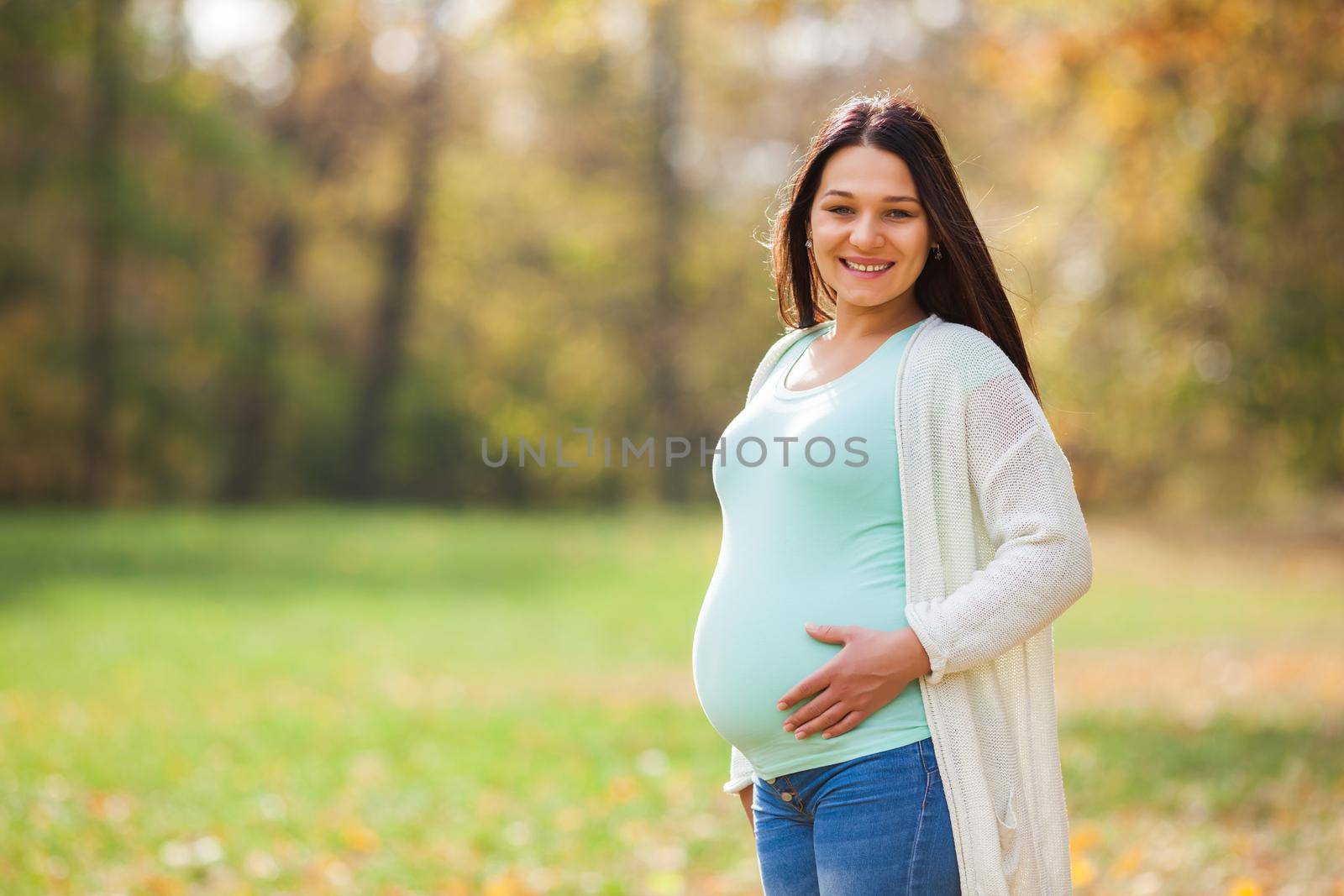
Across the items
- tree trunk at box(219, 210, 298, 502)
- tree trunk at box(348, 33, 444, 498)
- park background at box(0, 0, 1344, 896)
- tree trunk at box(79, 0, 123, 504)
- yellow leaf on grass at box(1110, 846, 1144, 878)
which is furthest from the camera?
tree trunk at box(348, 33, 444, 498)

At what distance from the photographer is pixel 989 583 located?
6.33 ft

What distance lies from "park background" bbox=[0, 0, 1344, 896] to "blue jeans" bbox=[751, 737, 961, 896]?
3.10 ft

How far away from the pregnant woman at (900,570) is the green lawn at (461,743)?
2421mm

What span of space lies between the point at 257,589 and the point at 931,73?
14687 millimetres

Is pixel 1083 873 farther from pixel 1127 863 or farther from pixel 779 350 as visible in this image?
pixel 779 350

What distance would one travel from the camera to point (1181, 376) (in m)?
12.0

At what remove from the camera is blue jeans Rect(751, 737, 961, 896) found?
192 cm

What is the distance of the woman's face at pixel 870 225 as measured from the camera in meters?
2.09

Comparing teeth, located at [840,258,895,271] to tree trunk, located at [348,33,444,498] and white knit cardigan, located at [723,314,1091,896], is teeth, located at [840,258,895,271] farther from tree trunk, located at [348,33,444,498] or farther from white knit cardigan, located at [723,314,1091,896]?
tree trunk, located at [348,33,444,498]

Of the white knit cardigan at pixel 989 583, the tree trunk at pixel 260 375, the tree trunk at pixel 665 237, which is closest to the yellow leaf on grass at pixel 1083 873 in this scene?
the white knit cardigan at pixel 989 583

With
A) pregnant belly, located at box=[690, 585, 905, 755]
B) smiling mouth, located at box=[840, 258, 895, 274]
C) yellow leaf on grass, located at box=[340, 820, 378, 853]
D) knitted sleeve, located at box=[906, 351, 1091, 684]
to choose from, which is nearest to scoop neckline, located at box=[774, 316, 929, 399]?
smiling mouth, located at box=[840, 258, 895, 274]

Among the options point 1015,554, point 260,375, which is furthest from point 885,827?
point 260,375

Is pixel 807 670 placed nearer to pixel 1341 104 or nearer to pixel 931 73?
pixel 1341 104

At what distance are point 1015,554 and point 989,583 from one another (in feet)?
0.19
